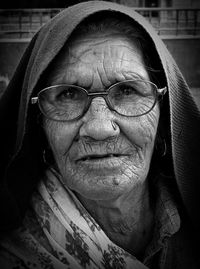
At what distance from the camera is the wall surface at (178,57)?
9.29 feet

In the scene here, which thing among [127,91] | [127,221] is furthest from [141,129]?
[127,221]

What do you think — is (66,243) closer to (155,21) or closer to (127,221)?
(127,221)

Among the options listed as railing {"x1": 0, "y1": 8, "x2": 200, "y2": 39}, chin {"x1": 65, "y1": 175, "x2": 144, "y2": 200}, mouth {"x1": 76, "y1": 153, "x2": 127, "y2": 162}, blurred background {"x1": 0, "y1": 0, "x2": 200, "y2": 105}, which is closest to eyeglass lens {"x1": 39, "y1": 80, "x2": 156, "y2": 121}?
mouth {"x1": 76, "y1": 153, "x2": 127, "y2": 162}

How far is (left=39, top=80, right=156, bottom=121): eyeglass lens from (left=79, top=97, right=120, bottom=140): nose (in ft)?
0.12

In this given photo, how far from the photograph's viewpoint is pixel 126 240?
163 centimetres

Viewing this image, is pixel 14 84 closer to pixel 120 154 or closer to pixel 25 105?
pixel 25 105

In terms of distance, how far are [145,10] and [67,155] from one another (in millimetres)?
1869

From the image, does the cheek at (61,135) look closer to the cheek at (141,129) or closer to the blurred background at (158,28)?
the cheek at (141,129)

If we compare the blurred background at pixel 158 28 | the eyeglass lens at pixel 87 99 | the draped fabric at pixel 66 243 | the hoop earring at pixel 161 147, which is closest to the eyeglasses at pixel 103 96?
the eyeglass lens at pixel 87 99

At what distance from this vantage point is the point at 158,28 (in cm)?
286

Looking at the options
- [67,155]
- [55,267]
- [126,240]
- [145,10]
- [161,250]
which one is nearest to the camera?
[55,267]

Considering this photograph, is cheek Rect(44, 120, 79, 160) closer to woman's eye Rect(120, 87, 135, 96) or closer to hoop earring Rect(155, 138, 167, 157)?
woman's eye Rect(120, 87, 135, 96)

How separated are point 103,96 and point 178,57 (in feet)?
5.76

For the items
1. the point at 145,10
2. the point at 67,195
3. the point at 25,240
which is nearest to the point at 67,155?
the point at 67,195
